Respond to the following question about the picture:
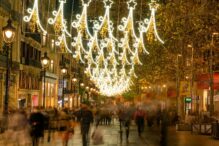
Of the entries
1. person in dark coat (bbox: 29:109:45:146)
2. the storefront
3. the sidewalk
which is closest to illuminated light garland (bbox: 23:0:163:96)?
person in dark coat (bbox: 29:109:45:146)

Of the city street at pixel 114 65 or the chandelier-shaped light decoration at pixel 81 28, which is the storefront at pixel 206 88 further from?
the chandelier-shaped light decoration at pixel 81 28

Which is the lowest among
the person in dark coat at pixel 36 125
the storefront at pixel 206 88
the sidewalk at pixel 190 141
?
the sidewalk at pixel 190 141

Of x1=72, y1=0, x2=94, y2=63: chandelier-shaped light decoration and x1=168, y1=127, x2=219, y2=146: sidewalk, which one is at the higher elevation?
x1=72, y1=0, x2=94, y2=63: chandelier-shaped light decoration

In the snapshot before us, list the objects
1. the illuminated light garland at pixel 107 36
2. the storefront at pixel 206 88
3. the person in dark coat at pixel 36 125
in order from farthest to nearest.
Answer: the storefront at pixel 206 88 < the illuminated light garland at pixel 107 36 < the person in dark coat at pixel 36 125

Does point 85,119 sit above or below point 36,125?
above

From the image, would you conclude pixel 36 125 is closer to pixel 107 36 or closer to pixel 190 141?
pixel 190 141

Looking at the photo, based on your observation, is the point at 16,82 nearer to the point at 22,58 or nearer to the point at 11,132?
the point at 22,58

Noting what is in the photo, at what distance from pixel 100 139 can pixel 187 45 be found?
26486mm

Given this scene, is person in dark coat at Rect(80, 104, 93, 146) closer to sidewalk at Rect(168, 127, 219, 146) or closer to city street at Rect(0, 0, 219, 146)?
city street at Rect(0, 0, 219, 146)

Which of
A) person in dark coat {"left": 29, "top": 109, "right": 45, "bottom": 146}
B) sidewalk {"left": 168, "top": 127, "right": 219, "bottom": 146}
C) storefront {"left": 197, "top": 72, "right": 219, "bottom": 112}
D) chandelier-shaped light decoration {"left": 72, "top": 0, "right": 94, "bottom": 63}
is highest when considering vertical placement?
chandelier-shaped light decoration {"left": 72, "top": 0, "right": 94, "bottom": 63}

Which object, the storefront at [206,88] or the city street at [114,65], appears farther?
the storefront at [206,88]

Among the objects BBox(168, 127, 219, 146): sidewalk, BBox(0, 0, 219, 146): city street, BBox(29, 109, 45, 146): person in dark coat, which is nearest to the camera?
BBox(29, 109, 45, 146): person in dark coat

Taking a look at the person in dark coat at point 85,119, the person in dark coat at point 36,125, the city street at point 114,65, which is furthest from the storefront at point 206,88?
the person in dark coat at point 36,125

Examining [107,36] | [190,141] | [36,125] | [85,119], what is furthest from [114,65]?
[36,125]
